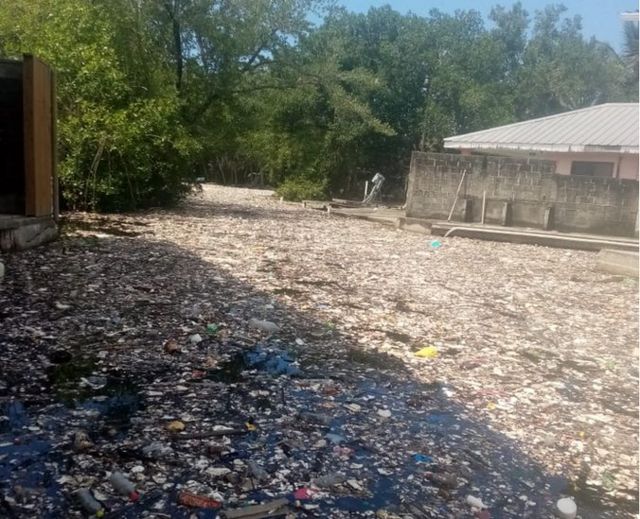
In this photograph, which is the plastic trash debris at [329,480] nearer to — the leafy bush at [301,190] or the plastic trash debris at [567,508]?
the plastic trash debris at [567,508]

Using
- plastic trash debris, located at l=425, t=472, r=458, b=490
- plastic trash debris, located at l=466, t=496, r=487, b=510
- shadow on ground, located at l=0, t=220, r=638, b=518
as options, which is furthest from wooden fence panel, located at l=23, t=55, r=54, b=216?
plastic trash debris, located at l=466, t=496, r=487, b=510

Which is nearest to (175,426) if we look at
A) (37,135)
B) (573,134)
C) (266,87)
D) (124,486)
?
(124,486)

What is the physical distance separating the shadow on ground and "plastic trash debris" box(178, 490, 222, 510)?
0.17 feet

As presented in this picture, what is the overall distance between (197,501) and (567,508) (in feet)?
5.24

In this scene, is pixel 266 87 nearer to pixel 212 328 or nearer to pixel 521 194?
pixel 521 194

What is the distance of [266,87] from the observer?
16875 millimetres

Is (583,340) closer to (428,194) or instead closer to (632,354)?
(632,354)

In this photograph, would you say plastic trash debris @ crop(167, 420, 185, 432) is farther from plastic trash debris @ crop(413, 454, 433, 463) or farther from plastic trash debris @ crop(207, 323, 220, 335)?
plastic trash debris @ crop(207, 323, 220, 335)

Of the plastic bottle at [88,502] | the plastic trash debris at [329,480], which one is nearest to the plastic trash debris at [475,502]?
the plastic trash debris at [329,480]

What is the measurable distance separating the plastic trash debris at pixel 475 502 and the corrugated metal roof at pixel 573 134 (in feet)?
45.3

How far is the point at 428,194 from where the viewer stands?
1390 centimetres

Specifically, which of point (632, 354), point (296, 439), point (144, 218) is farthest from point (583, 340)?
point (144, 218)

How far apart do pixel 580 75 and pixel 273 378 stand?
118 ft

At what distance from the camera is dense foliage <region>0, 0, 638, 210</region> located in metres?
11.0
